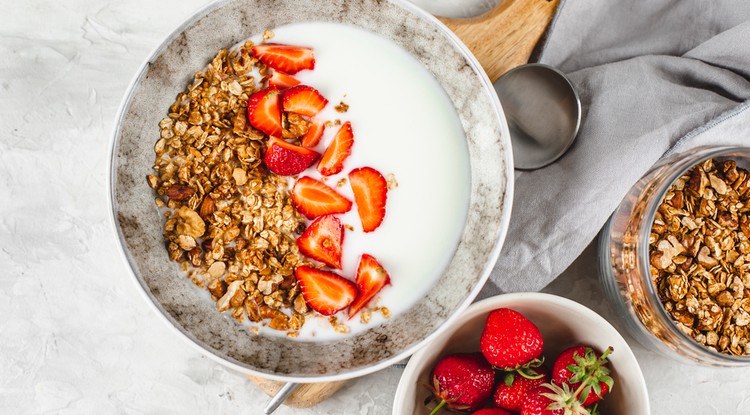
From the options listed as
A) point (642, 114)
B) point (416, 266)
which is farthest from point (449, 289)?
point (642, 114)

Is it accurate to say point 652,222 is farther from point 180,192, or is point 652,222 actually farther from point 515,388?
point 180,192

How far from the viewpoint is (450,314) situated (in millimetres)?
810

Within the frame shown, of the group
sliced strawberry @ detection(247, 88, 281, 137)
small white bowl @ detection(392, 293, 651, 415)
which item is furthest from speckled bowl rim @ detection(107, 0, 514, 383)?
sliced strawberry @ detection(247, 88, 281, 137)

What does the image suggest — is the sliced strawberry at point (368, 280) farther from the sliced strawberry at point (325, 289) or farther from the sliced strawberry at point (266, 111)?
the sliced strawberry at point (266, 111)

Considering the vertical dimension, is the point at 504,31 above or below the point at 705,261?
above

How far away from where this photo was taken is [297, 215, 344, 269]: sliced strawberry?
803 millimetres

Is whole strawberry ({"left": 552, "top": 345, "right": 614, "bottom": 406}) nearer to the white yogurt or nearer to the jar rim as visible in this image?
the jar rim

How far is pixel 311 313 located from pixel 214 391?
0.72 feet

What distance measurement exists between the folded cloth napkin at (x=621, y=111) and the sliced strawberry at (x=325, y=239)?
0.22 metres

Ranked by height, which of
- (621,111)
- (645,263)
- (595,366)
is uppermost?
(621,111)

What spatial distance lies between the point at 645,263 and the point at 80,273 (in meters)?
0.80

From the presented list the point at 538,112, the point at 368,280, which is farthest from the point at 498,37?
the point at 368,280

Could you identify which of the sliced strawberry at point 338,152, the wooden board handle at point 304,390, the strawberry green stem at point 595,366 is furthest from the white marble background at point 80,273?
the sliced strawberry at point 338,152

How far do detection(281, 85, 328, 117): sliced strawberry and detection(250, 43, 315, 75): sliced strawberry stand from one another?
0.03m
